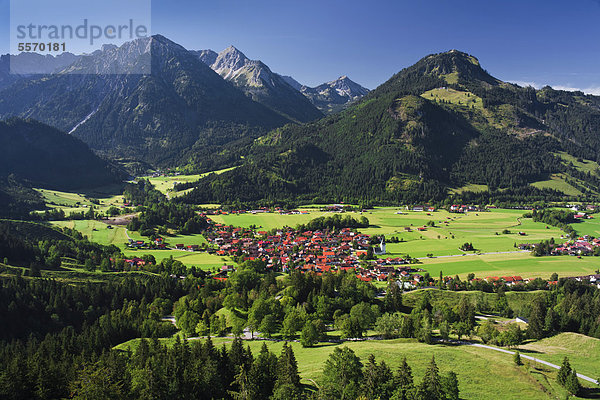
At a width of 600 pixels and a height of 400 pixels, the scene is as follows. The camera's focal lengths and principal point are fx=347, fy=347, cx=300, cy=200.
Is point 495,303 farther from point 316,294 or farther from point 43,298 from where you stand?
point 43,298

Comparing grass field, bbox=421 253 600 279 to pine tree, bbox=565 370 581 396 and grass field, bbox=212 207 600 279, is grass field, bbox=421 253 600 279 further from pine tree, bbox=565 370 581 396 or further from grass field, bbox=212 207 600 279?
pine tree, bbox=565 370 581 396

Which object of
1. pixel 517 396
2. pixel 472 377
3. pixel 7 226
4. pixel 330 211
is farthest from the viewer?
pixel 330 211

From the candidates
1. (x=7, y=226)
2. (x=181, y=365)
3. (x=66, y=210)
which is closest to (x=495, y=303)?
(x=181, y=365)

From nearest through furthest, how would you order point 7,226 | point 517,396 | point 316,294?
point 517,396 → point 316,294 → point 7,226

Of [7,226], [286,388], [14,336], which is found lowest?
[14,336]

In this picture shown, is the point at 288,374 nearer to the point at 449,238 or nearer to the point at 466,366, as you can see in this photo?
the point at 466,366
